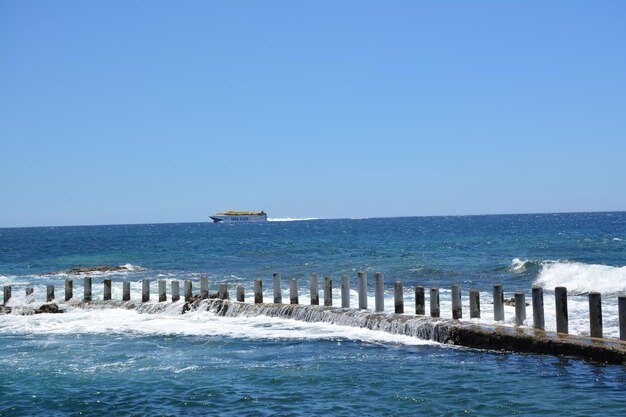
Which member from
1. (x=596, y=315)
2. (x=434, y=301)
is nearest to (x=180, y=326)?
(x=434, y=301)

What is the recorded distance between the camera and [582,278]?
3316 cm

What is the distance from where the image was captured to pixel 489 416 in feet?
37.2

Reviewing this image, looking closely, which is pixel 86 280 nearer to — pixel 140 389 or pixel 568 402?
pixel 140 389

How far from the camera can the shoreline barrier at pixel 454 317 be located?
49.1 feet

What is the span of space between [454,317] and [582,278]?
1703 cm

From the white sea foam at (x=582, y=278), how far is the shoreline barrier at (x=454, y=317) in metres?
13.5

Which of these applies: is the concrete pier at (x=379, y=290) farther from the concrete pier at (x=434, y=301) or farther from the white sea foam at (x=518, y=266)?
the white sea foam at (x=518, y=266)

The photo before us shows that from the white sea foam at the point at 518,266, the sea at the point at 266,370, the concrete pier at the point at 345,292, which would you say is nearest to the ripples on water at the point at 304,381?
the sea at the point at 266,370

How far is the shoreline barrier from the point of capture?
49.1 ft

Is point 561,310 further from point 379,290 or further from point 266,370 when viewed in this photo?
point 266,370

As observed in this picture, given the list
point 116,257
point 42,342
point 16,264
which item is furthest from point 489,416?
point 116,257

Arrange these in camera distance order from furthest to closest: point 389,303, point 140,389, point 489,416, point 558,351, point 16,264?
point 16,264 → point 389,303 → point 558,351 → point 140,389 → point 489,416

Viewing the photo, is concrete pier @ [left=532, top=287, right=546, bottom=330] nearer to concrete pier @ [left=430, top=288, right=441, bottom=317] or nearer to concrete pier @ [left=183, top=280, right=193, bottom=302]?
concrete pier @ [left=430, top=288, right=441, bottom=317]

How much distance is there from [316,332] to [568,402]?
331 inches
